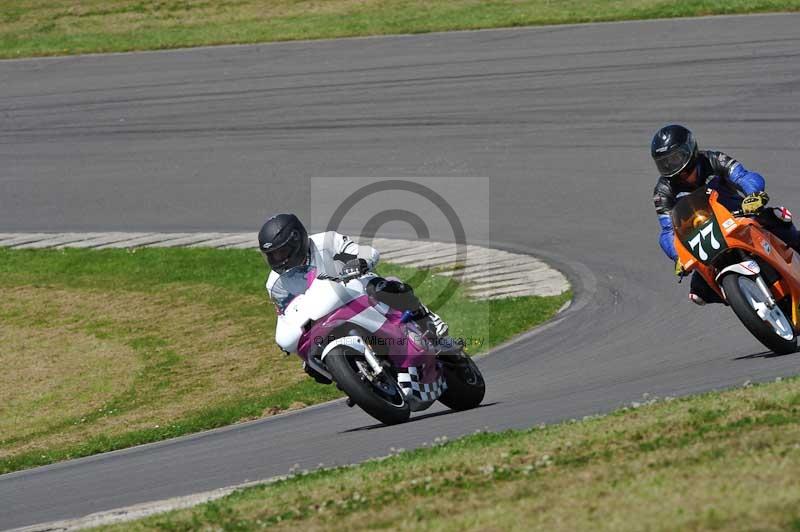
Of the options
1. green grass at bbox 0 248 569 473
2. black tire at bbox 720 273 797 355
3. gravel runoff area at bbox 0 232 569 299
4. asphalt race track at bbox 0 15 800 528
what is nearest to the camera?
black tire at bbox 720 273 797 355

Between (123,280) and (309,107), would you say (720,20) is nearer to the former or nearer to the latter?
(309,107)

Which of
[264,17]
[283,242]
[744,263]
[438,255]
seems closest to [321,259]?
[283,242]

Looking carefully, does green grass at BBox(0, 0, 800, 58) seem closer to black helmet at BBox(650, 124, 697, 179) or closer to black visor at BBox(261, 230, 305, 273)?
black helmet at BBox(650, 124, 697, 179)

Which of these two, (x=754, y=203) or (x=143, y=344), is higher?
(x=754, y=203)

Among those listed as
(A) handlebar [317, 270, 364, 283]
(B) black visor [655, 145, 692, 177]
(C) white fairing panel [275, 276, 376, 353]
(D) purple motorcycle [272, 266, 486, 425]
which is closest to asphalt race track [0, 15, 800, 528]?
(D) purple motorcycle [272, 266, 486, 425]

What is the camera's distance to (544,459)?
680 centimetres

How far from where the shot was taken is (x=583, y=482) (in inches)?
245

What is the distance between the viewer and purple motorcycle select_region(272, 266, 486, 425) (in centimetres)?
923

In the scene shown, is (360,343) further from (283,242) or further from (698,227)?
(698,227)

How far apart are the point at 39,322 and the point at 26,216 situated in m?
5.08

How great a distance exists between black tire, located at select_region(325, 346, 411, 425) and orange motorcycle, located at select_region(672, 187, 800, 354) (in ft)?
8.29

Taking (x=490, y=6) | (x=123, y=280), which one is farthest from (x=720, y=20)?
(x=123, y=280)

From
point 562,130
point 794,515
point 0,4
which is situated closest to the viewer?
point 794,515

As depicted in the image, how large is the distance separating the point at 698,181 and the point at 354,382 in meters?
3.16
